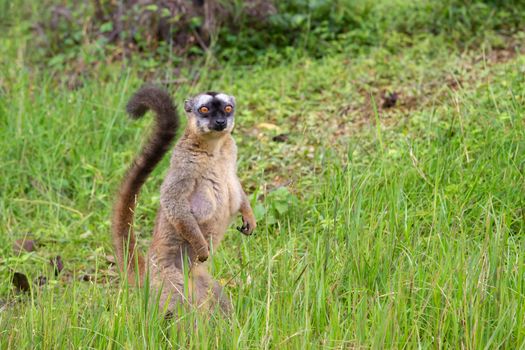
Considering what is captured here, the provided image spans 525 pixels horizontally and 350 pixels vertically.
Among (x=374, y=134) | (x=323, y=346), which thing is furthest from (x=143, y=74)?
(x=323, y=346)

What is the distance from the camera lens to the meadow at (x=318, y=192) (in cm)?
423

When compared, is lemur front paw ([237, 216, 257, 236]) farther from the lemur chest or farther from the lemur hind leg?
the lemur hind leg

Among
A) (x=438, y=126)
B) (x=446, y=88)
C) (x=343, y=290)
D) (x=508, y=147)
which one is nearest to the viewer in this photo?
(x=343, y=290)

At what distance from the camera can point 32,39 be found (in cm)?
985

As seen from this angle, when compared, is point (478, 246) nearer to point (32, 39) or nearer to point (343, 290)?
point (343, 290)

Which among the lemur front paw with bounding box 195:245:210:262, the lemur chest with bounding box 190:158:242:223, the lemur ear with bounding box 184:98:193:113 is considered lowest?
Result: the lemur front paw with bounding box 195:245:210:262

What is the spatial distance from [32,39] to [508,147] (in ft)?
18.4

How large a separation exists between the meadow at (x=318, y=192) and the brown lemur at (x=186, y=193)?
0.69 feet

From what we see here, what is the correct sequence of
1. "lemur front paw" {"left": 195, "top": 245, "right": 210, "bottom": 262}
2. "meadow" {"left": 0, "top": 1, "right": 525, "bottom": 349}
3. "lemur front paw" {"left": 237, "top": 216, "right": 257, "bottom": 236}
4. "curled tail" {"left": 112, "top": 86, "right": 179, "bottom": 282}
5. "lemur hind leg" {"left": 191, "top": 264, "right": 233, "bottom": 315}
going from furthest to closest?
"lemur front paw" {"left": 237, "top": 216, "right": 257, "bottom": 236}, "curled tail" {"left": 112, "top": 86, "right": 179, "bottom": 282}, "lemur front paw" {"left": 195, "top": 245, "right": 210, "bottom": 262}, "lemur hind leg" {"left": 191, "top": 264, "right": 233, "bottom": 315}, "meadow" {"left": 0, "top": 1, "right": 525, "bottom": 349}

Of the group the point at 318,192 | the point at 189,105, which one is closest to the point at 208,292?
the point at 189,105

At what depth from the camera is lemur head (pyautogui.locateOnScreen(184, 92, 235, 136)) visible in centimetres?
512

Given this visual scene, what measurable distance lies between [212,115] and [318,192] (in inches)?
54.9

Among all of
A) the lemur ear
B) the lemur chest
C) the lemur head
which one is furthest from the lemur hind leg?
the lemur ear

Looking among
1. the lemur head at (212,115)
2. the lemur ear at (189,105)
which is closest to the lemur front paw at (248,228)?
the lemur head at (212,115)
